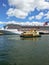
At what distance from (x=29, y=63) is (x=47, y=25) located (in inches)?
5412

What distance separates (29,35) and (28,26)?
7912 cm

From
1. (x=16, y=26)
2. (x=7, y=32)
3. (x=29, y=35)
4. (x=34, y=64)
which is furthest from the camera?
(x=16, y=26)

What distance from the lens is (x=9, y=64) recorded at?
1599 cm

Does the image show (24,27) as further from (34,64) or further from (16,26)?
(34,64)

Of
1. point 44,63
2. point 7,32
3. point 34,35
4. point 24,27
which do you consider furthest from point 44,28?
point 44,63

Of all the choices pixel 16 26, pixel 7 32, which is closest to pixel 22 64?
pixel 7 32

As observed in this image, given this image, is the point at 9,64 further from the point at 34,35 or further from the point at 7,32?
the point at 7,32

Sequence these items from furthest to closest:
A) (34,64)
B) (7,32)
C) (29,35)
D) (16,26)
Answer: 1. (16,26)
2. (7,32)
3. (29,35)
4. (34,64)

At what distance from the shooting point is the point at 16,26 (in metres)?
147

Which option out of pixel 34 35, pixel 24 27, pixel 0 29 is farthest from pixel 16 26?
pixel 34 35

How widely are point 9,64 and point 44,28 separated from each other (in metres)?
134

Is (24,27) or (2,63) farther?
(24,27)

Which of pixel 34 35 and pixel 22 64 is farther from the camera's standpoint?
pixel 34 35

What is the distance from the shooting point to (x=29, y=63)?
16.2 metres
